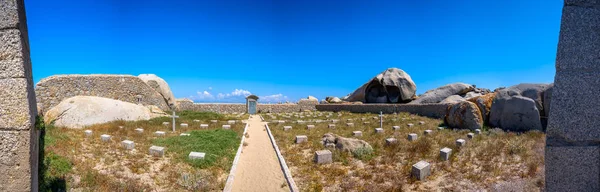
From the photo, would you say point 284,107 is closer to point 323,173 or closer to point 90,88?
point 90,88

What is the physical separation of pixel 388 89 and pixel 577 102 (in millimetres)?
30122

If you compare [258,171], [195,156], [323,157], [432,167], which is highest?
[195,156]

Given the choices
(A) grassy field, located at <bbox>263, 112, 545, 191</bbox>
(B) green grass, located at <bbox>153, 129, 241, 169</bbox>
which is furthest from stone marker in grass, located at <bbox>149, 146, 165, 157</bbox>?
(A) grassy field, located at <bbox>263, 112, 545, 191</bbox>

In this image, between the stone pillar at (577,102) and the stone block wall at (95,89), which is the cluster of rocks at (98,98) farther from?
the stone pillar at (577,102)

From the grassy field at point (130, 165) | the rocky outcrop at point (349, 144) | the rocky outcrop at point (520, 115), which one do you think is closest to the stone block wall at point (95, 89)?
the grassy field at point (130, 165)

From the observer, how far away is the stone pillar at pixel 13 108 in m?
2.57

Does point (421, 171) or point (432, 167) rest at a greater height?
point (421, 171)

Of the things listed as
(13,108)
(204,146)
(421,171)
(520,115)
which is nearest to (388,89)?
(520,115)

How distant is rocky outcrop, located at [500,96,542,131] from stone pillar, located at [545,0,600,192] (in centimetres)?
1212

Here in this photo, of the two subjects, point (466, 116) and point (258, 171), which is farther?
point (466, 116)

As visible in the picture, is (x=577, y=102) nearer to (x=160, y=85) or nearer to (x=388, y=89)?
(x=160, y=85)

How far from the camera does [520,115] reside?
12.8 metres

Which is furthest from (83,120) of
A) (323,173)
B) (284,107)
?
(284,107)

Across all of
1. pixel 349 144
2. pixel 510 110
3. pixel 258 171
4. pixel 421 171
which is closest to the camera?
pixel 421 171
